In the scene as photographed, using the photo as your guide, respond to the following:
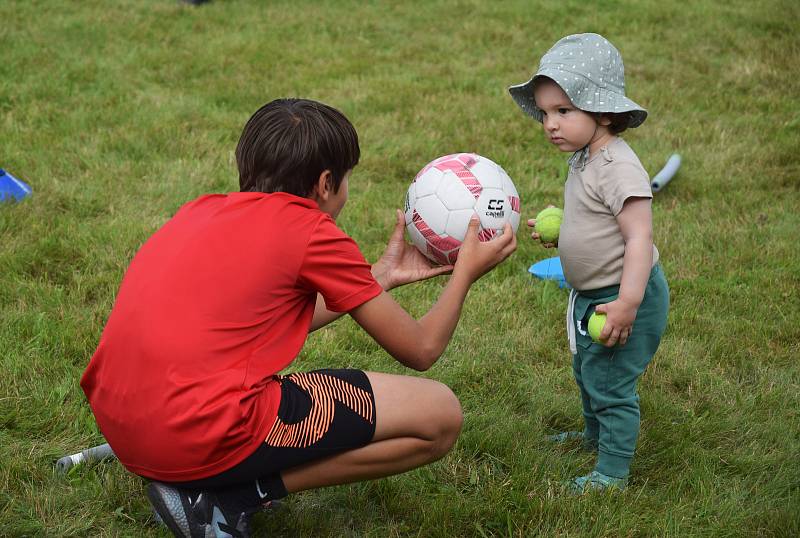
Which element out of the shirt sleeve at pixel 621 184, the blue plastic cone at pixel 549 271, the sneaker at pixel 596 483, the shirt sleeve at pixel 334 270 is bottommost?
the sneaker at pixel 596 483

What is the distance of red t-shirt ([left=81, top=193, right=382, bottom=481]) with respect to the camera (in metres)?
2.34

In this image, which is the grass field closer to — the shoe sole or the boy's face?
Answer: the shoe sole

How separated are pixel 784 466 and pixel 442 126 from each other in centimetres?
380

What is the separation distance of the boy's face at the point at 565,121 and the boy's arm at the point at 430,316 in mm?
384

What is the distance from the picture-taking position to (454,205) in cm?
307

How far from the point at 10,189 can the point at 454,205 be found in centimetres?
316

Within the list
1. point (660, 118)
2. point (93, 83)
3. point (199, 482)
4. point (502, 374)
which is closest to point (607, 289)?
point (502, 374)

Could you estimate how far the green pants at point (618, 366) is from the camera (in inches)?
120

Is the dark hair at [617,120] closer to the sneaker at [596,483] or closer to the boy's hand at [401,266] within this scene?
the boy's hand at [401,266]

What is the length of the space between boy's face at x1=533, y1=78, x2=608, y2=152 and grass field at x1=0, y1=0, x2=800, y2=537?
111cm

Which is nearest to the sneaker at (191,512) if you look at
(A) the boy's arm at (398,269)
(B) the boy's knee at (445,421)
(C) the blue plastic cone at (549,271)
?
(B) the boy's knee at (445,421)

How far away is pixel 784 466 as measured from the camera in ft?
10.6

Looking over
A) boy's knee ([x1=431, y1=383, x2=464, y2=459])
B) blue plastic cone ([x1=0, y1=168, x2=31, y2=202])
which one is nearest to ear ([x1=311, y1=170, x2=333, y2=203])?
boy's knee ([x1=431, y1=383, x2=464, y2=459])

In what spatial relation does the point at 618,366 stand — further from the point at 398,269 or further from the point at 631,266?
the point at 398,269
